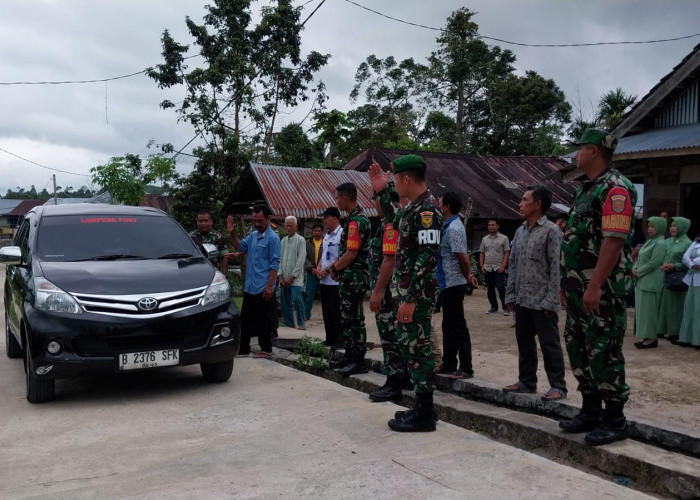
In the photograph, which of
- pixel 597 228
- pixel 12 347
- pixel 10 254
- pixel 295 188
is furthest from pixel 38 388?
pixel 295 188

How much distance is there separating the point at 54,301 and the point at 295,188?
10379mm

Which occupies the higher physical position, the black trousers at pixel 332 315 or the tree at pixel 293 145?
the tree at pixel 293 145

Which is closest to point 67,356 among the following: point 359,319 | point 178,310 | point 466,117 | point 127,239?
point 178,310

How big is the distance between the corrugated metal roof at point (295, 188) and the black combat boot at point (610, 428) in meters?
10.8

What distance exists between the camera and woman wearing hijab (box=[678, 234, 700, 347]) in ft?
25.4

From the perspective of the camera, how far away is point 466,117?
122 ft

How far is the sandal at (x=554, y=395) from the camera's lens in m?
4.72

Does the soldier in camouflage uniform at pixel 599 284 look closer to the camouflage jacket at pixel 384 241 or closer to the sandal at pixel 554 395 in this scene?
the sandal at pixel 554 395

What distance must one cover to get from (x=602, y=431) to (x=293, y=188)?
39.2ft

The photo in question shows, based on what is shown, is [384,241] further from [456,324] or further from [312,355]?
[312,355]

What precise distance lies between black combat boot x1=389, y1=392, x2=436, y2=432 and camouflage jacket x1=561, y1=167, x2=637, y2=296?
1.20 meters

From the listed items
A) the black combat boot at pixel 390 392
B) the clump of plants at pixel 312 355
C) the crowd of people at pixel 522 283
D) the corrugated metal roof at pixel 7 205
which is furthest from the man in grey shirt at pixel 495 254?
the corrugated metal roof at pixel 7 205

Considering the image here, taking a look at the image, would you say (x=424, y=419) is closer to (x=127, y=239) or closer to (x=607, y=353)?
(x=607, y=353)

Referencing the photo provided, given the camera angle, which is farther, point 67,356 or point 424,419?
point 67,356
